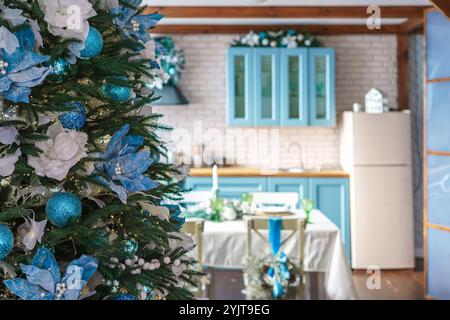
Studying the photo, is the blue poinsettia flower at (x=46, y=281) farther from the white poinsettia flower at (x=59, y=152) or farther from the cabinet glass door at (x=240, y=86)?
the cabinet glass door at (x=240, y=86)

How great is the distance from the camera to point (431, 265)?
4621 mm

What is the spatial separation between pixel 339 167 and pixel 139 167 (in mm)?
5491

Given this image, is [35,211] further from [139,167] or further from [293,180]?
[293,180]

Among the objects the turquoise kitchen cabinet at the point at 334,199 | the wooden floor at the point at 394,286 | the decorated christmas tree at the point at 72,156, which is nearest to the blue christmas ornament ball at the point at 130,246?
the decorated christmas tree at the point at 72,156

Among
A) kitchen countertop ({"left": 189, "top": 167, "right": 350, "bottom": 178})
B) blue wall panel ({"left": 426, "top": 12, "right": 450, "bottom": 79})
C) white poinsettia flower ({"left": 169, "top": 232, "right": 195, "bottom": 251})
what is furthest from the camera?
kitchen countertop ({"left": 189, "top": 167, "right": 350, "bottom": 178})

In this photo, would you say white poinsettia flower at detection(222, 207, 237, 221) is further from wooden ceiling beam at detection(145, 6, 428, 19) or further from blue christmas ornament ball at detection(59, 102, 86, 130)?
blue christmas ornament ball at detection(59, 102, 86, 130)

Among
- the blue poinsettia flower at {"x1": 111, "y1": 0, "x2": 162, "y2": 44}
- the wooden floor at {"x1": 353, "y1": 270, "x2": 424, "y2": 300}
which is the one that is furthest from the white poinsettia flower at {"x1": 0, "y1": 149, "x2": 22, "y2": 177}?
the wooden floor at {"x1": 353, "y1": 270, "x2": 424, "y2": 300}

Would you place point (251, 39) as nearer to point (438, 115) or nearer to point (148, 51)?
point (438, 115)

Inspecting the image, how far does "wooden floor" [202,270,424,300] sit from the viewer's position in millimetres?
4832

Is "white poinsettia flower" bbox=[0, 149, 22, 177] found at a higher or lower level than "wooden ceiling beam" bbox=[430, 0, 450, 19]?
lower

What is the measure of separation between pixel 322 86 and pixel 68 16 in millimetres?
5277

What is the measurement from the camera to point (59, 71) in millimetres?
A: 991

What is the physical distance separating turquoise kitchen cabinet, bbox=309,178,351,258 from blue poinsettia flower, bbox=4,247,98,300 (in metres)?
5.04
